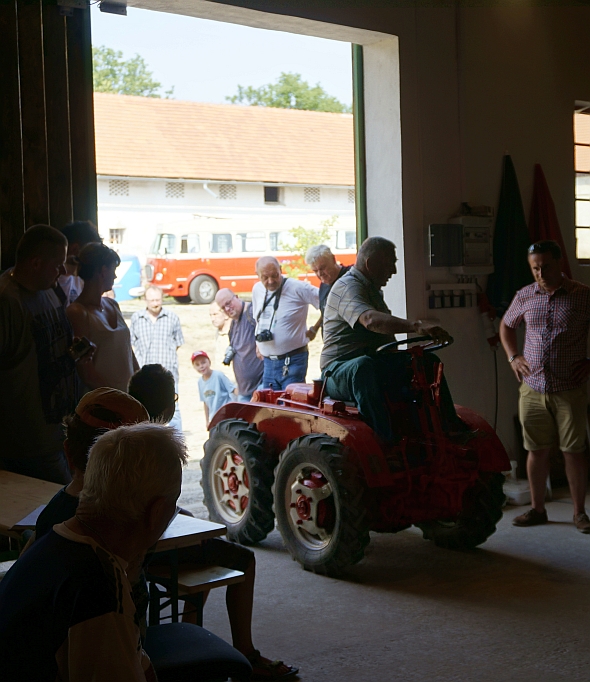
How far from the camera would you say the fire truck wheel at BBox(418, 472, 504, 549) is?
4.80m

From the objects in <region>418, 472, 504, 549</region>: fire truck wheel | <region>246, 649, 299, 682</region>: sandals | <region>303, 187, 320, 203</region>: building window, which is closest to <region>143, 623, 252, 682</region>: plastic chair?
<region>246, 649, 299, 682</region>: sandals

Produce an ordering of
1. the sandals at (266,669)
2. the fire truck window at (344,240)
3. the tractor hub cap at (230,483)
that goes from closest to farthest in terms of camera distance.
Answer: the sandals at (266,669)
the tractor hub cap at (230,483)
the fire truck window at (344,240)

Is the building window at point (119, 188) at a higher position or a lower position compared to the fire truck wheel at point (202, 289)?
higher

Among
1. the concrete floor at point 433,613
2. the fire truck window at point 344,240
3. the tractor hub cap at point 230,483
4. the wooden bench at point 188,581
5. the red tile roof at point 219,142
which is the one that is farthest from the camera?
the fire truck window at point 344,240

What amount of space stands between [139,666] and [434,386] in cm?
332

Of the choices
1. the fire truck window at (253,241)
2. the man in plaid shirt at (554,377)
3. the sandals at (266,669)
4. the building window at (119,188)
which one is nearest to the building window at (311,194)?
the fire truck window at (253,241)

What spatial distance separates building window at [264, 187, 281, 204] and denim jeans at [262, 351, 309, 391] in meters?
8.27

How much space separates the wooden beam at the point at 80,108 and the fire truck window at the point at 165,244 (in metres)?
8.35

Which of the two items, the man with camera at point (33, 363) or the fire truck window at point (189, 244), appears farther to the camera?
the fire truck window at point (189, 244)

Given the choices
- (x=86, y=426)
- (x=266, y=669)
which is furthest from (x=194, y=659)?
(x=266, y=669)

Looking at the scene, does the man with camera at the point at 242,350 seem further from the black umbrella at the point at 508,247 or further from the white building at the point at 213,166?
the white building at the point at 213,166

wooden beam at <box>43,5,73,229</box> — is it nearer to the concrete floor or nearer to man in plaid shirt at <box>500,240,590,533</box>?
the concrete floor

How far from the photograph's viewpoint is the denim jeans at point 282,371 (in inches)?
272

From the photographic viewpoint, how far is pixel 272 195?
1504 centimetres
